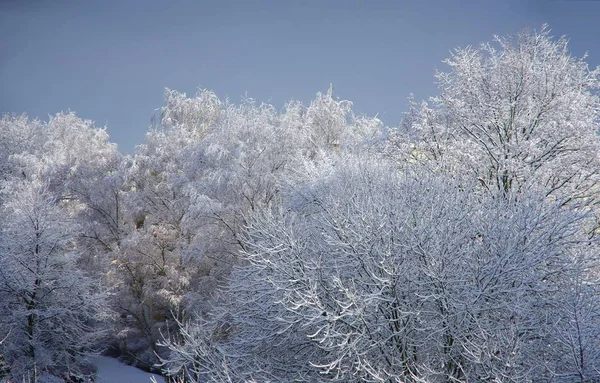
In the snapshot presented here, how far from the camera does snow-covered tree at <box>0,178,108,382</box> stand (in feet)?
55.6

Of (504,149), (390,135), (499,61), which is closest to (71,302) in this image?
(390,135)

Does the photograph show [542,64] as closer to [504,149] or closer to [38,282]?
[504,149]

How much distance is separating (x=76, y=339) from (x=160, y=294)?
3887mm

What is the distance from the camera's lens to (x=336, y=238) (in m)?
10.1

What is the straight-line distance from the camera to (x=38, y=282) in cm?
1764

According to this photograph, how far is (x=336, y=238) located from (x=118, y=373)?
1912cm

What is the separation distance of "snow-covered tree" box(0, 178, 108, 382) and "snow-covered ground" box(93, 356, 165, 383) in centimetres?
466

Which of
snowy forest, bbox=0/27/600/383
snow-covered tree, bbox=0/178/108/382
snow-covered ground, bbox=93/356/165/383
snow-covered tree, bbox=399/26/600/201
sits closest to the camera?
snowy forest, bbox=0/27/600/383

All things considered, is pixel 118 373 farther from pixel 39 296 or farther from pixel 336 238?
pixel 336 238

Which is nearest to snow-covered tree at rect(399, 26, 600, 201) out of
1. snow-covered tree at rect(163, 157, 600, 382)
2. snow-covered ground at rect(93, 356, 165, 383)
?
snow-covered tree at rect(163, 157, 600, 382)

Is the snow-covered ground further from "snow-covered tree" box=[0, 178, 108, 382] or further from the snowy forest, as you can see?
"snow-covered tree" box=[0, 178, 108, 382]

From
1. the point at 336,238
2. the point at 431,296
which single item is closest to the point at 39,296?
the point at 336,238

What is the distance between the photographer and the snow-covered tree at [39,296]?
667 inches

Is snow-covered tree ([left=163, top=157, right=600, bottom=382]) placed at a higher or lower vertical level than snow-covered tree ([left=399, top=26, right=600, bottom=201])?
lower
